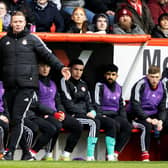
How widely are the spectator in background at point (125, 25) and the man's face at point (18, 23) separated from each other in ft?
Answer: 8.21

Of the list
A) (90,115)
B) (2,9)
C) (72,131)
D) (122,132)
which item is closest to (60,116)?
(72,131)

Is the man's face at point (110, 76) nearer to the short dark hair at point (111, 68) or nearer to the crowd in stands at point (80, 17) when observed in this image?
the short dark hair at point (111, 68)

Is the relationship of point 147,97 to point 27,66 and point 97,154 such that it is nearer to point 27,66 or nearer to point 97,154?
point 97,154

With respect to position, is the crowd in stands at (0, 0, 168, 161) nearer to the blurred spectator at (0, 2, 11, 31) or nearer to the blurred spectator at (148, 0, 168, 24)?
the blurred spectator at (0, 2, 11, 31)

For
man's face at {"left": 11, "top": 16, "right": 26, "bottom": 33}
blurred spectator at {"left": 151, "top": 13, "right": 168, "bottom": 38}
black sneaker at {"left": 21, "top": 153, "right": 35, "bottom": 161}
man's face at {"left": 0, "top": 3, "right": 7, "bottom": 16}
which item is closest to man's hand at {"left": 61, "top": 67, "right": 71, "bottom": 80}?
man's face at {"left": 11, "top": 16, "right": 26, "bottom": 33}

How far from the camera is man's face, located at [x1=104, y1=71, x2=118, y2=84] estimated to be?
13148 mm

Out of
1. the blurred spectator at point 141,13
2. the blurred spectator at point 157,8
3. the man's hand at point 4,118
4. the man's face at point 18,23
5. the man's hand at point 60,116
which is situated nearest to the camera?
the man's face at point 18,23

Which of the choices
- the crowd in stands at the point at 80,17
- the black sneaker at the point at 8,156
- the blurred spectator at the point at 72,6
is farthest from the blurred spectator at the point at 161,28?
the black sneaker at the point at 8,156

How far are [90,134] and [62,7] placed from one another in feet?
10.8

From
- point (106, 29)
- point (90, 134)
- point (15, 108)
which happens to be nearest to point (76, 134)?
point (90, 134)

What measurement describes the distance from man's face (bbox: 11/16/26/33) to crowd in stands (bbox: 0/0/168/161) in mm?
13

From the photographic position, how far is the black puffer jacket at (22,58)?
11.9m

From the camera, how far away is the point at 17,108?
38.9 ft

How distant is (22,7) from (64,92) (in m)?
1.88
